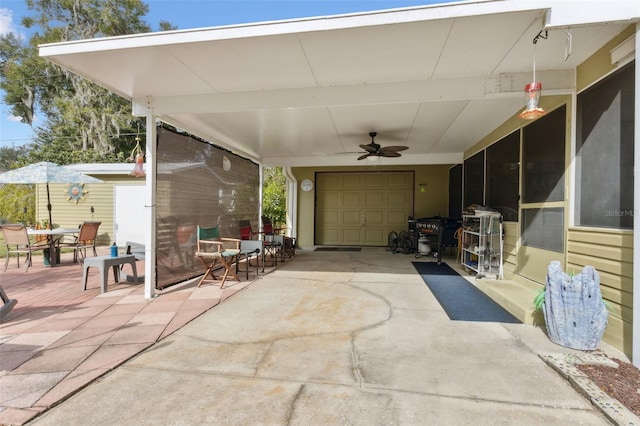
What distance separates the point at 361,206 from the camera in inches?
368

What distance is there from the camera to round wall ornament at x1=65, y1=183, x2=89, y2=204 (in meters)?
9.13

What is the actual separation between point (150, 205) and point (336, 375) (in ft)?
10.2

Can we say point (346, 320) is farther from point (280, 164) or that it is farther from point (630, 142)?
point (280, 164)

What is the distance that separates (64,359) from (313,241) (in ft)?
24.1

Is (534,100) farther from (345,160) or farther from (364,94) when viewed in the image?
(345,160)

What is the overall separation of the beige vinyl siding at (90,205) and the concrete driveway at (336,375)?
25.3 ft

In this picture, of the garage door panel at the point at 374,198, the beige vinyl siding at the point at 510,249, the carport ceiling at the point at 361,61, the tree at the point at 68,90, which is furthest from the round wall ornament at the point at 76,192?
the beige vinyl siding at the point at 510,249

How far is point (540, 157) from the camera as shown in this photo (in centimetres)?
375

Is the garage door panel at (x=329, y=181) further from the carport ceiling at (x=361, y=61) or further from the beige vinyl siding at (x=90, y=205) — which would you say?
the beige vinyl siding at (x=90, y=205)

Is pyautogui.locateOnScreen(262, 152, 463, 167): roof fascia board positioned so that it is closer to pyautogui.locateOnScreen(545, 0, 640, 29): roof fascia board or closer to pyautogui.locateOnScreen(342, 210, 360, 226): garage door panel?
pyautogui.locateOnScreen(342, 210, 360, 226): garage door panel

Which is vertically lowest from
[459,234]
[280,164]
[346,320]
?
[346,320]

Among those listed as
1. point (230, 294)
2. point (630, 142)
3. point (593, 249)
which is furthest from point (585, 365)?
point (230, 294)

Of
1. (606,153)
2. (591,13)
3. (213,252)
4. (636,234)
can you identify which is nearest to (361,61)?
(591,13)

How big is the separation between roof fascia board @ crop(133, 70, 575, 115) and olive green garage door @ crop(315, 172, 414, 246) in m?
5.86
